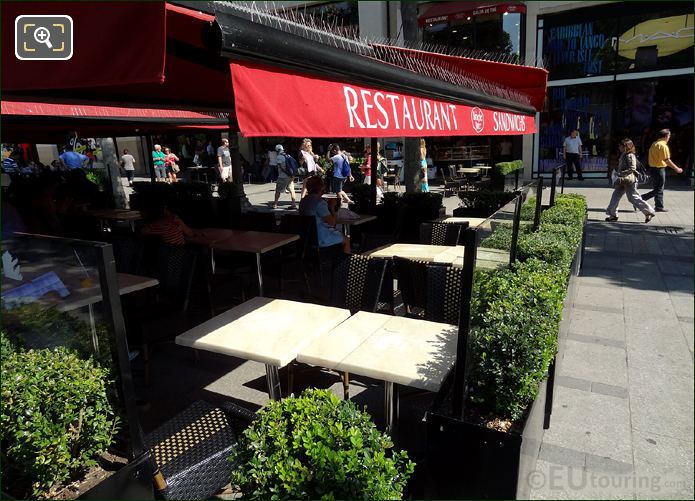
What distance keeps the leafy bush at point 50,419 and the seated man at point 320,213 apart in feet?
11.8

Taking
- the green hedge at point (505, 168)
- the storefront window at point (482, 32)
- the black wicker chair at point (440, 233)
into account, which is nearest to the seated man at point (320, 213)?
the black wicker chair at point (440, 233)

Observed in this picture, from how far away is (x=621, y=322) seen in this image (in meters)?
4.73

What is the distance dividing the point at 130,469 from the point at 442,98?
2.84m

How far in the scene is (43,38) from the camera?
1.72 metres

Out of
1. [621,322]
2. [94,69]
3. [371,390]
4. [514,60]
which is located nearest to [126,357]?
[94,69]

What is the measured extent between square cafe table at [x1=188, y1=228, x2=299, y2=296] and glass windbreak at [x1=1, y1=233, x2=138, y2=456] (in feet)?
8.62

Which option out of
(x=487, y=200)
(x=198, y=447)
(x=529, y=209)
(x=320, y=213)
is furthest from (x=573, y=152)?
(x=198, y=447)

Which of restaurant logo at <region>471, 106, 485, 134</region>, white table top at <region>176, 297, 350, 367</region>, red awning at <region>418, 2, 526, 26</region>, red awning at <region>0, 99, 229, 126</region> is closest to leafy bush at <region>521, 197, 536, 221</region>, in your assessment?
restaurant logo at <region>471, 106, 485, 134</region>

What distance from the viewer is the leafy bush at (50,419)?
1798 mm

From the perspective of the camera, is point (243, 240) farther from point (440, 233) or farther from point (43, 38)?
point (43, 38)

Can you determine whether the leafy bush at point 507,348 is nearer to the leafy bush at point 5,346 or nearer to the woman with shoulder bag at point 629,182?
the leafy bush at point 5,346

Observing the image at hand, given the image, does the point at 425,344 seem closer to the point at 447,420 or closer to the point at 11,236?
the point at 447,420

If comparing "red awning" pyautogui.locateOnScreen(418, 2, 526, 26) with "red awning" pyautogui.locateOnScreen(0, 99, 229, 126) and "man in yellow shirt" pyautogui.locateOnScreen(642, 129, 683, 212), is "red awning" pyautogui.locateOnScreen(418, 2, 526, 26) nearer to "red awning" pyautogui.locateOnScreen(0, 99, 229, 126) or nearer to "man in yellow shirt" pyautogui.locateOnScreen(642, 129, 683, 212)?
"man in yellow shirt" pyautogui.locateOnScreen(642, 129, 683, 212)

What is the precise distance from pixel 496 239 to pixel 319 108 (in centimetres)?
121
